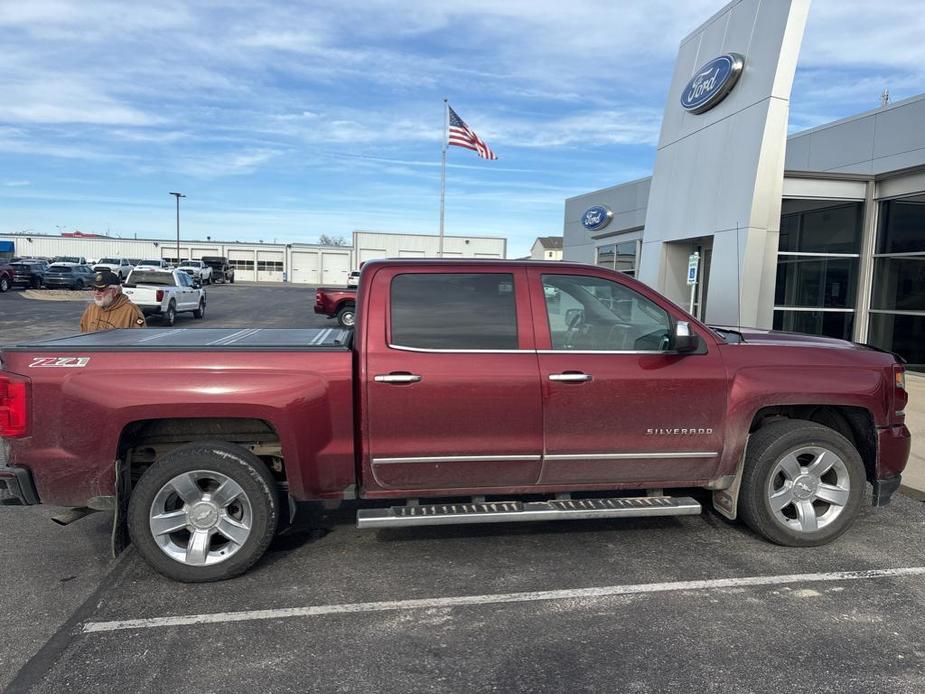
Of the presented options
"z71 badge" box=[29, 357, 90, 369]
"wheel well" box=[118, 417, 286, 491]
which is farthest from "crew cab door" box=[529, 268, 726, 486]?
"z71 badge" box=[29, 357, 90, 369]

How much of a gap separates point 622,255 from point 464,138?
7.67 m

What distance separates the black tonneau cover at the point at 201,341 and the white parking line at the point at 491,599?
142cm

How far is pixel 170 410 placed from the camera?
376 cm

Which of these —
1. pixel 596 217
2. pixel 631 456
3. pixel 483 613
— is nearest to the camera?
pixel 483 613

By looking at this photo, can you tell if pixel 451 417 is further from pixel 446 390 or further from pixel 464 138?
pixel 464 138

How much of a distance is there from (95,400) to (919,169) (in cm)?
1316

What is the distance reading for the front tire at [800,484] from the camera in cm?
433

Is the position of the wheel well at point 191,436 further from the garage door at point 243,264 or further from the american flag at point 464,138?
the garage door at point 243,264

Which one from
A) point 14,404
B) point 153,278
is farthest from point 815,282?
point 153,278

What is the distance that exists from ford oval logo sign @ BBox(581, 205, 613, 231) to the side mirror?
19.3 m

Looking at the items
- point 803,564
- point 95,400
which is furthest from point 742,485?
point 95,400

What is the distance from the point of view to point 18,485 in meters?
3.73

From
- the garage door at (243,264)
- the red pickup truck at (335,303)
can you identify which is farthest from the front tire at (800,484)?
the garage door at (243,264)

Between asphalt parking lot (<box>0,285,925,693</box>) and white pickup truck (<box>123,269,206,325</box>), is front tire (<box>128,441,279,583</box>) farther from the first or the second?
white pickup truck (<box>123,269,206,325</box>)
